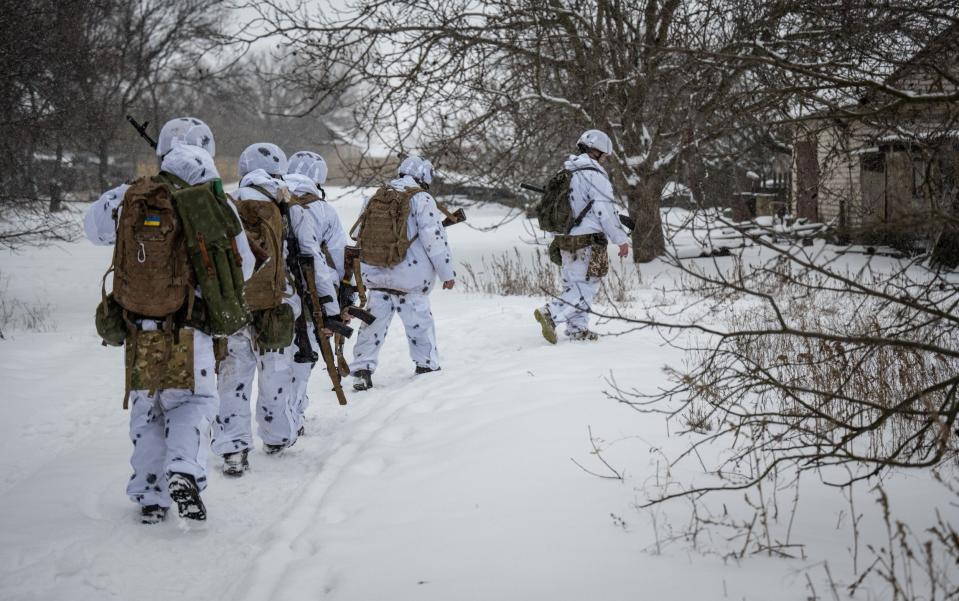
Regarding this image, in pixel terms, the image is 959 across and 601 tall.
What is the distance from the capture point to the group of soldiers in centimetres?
371

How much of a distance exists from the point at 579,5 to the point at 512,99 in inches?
64.2

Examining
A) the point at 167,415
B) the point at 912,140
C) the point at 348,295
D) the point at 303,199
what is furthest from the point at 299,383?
the point at 912,140

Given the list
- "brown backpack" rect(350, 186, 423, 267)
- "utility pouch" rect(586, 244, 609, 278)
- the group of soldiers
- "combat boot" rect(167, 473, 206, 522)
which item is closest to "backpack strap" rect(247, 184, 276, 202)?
the group of soldiers

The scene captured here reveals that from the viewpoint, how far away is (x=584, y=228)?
7.54m

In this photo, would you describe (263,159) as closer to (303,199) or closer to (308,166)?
(303,199)

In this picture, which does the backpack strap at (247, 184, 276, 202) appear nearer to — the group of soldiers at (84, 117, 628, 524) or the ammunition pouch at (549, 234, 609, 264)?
the group of soldiers at (84, 117, 628, 524)

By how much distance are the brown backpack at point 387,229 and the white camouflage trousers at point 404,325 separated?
348 millimetres

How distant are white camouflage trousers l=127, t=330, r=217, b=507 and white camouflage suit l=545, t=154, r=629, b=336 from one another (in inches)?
162

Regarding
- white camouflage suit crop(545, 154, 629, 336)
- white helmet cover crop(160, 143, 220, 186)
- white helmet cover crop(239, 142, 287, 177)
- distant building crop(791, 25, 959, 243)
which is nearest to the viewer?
distant building crop(791, 25, 959, 243)

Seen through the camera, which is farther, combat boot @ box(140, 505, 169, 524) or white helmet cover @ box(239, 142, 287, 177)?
white helmet cover @ box(239, 142, 287, 177)

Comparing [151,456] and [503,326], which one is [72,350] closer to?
[503,326]

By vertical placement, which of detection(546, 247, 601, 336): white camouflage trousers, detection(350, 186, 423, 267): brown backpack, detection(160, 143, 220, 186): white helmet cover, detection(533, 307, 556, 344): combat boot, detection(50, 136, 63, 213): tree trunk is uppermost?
detection(50, 136, 63, 213): tree trunk

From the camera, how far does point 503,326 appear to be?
9.34 m

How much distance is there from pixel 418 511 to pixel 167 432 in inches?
52.1
